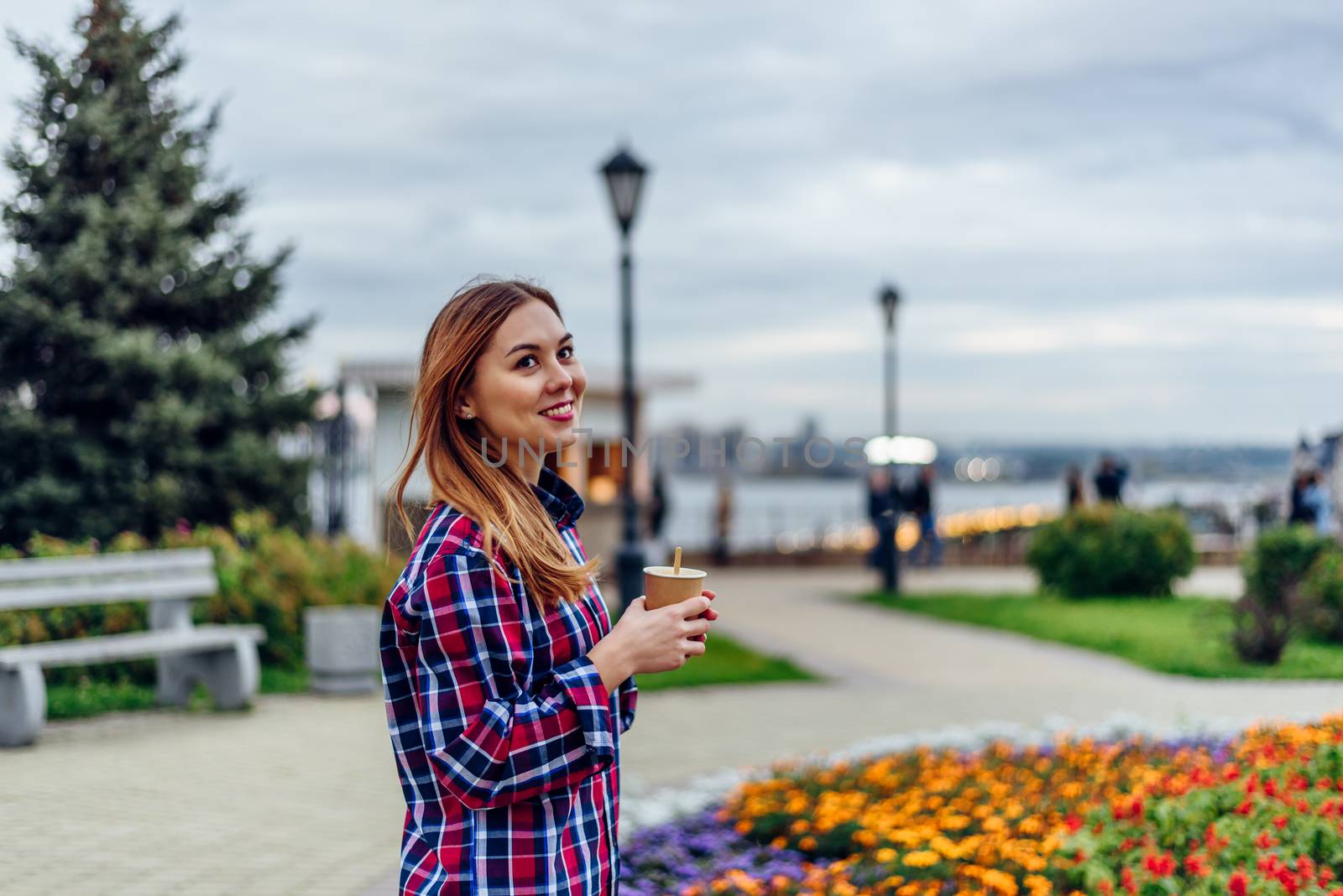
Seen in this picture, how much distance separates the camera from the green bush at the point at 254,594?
9820 millimetres

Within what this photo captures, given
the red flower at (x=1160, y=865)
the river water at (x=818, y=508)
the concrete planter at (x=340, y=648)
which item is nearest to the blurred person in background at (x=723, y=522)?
the river water at (x=818, y=508)

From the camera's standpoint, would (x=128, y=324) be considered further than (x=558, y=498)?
Yes

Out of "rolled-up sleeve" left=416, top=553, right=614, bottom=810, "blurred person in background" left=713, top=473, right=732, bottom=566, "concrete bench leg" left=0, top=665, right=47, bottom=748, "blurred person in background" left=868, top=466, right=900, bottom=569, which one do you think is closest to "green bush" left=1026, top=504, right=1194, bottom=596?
"blurred person in background" left=868, top=466, right=900, bottom=569

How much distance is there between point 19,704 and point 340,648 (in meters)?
2.57

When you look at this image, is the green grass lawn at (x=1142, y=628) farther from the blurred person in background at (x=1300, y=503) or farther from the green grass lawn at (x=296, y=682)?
the green grass lawn at (x=296, y=682)

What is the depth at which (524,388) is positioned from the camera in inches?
88.7

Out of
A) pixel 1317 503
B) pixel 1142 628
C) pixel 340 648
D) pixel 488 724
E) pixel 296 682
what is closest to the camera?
pixel 488 724

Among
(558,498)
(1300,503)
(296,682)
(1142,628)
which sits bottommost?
(1142,628)

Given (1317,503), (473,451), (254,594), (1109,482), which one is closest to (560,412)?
(473,451)

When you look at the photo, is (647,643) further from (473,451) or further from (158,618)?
(158,618)

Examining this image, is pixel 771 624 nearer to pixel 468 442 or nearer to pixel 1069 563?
pixel 1069 563

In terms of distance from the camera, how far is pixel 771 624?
14914 millimetres

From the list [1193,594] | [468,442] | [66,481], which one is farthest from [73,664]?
[1193,594]

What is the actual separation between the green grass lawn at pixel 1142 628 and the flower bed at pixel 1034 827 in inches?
189
